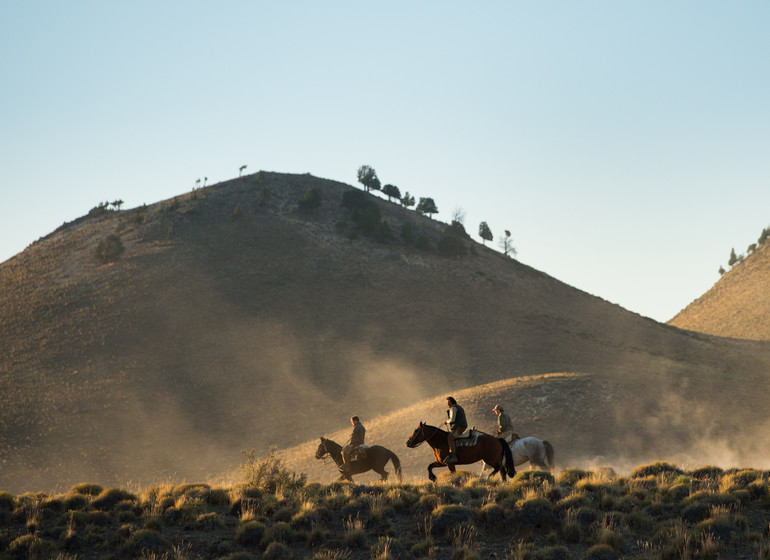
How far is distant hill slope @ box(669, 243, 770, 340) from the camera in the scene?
11050 centimetres

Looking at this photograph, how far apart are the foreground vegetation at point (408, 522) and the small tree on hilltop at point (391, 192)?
378ft

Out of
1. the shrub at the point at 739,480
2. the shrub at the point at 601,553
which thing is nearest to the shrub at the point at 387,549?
the shrub at the point at 601,553

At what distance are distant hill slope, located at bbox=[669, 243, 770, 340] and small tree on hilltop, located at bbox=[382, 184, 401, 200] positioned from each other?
56406mm

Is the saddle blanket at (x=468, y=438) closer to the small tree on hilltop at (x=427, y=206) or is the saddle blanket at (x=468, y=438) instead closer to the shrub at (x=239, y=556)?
the shrub at (x=239, y=556)

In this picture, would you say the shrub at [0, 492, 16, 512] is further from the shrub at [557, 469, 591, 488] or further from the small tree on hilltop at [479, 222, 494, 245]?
the small tree on hilltop at [479, 222, 494, 245]

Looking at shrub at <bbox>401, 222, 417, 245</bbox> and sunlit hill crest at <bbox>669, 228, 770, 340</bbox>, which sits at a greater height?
shrub at <bbox>401, 222, 417, 245</bbox>

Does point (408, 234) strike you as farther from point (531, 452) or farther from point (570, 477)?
point (570, 477)

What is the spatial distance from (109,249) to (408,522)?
85.9 m

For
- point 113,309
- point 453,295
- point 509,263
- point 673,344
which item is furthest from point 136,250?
point 673,344

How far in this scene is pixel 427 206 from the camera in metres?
131

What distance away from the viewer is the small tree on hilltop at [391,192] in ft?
434

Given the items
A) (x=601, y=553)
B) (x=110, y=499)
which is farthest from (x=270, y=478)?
(x=601, y=553)

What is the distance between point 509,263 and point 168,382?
60882 millimetres

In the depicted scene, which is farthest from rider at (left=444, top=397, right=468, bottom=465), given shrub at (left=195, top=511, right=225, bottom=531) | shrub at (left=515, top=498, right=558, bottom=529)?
shrub at (left=195, top=511, right=225, bottom=531)
